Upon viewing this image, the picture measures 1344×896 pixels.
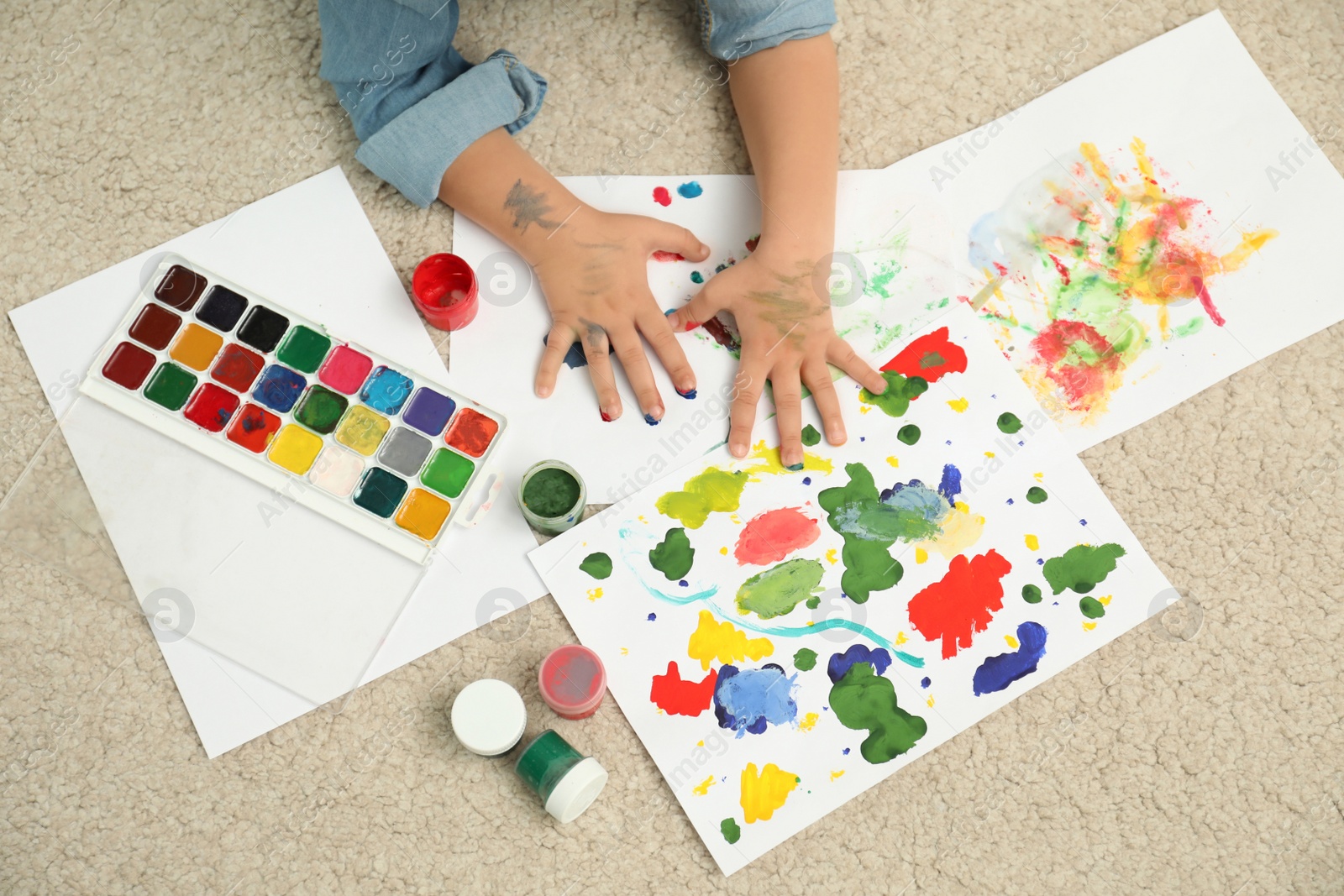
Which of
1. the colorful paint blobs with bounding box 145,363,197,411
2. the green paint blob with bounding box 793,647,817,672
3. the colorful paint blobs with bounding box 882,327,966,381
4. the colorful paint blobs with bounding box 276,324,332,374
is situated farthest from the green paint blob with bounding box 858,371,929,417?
the colorful paint blobs with bounding box 145,363,197,411

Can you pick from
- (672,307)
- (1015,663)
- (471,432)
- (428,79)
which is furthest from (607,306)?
(1015,663)

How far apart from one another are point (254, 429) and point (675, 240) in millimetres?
421

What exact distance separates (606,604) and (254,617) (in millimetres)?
305

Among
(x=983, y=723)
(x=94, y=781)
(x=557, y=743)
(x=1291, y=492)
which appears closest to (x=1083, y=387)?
(x=1291, y=492)

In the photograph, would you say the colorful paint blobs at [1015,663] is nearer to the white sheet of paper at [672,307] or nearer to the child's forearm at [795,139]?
the white sheet of paper at [672,307]

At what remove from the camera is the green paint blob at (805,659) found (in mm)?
790

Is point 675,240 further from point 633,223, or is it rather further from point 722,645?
point 722,645

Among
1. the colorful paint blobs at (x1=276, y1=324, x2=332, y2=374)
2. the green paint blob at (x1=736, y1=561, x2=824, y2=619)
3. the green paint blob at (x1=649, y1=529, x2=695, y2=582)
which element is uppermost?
the colorful paint blobs at (x1=276, y1=324, x2=332, y2=374)

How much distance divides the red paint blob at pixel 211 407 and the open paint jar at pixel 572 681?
37 centimetres

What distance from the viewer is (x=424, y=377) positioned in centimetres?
83

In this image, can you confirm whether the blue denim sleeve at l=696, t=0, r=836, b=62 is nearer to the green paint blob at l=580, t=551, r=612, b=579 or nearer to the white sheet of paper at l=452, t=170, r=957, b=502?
the white sheet of paper at l=452, t=170, r=957, b=502

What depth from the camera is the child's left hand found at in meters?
0.84

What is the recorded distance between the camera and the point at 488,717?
0.75m

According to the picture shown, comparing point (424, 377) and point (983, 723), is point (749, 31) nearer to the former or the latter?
point (424, 377)
